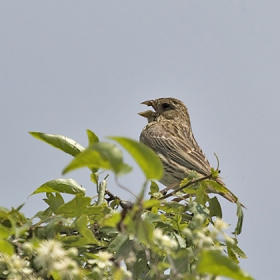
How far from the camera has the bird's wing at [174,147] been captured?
918cm

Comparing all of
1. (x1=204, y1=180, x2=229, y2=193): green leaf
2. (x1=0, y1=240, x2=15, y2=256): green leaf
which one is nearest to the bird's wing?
(x1=204, y1=180, x2=229, y2=193): green leaf

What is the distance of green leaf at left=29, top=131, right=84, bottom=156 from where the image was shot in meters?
3.07

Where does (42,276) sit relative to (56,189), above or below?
below

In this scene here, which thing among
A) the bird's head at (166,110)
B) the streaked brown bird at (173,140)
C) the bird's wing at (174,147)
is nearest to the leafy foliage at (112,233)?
the streaked brown bird at (173,140)

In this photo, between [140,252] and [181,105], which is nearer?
[140,252]

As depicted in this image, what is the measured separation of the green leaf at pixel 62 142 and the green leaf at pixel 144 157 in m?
1.32

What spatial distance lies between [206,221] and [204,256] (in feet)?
5.16

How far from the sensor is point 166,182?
8.88 meters

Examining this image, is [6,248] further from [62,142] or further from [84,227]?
[62,142]

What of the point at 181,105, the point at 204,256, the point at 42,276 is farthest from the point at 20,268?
the point at 181,105

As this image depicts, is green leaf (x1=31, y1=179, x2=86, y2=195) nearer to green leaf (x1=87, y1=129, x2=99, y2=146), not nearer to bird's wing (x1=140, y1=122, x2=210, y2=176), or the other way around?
green leaf (x1=87, y1=129, x2=99, y2=146)

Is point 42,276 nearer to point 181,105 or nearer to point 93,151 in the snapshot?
point 93,151

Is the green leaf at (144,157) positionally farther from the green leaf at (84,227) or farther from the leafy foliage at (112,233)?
the green leaf at (84,227)

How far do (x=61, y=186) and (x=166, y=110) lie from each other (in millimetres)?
8070
